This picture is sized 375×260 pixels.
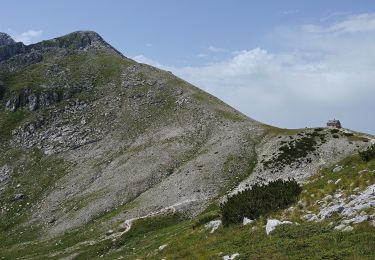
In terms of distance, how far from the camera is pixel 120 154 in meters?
93.9

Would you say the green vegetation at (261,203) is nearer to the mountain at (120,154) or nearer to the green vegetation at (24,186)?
the mountain at (120,154)

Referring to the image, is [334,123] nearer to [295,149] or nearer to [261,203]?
[295,149]

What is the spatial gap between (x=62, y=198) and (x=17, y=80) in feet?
241

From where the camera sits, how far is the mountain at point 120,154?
226 ft

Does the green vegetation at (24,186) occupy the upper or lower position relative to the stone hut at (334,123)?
lower

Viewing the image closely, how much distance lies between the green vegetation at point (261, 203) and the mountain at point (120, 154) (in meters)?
9.49

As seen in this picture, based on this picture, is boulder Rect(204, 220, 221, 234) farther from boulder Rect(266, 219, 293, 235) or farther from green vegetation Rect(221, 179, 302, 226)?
boulder Rect(266, 219, 293, 235)

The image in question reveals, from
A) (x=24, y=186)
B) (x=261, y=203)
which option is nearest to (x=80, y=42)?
(x=24, y=186)

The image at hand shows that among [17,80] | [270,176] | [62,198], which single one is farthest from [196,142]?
[17,80]

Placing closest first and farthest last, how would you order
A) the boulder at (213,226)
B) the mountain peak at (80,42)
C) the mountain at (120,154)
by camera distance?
the boulder at (213,226) < the mountain at (120,154) < the mountain peak at (80,42)

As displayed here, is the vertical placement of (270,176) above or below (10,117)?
below

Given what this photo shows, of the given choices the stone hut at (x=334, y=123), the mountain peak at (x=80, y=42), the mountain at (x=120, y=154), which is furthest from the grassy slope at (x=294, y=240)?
the mountain peak at (x=80, y=42)

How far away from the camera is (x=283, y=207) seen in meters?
31.0

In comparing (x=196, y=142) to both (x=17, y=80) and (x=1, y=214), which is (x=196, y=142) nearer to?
(x=1, y=214)
